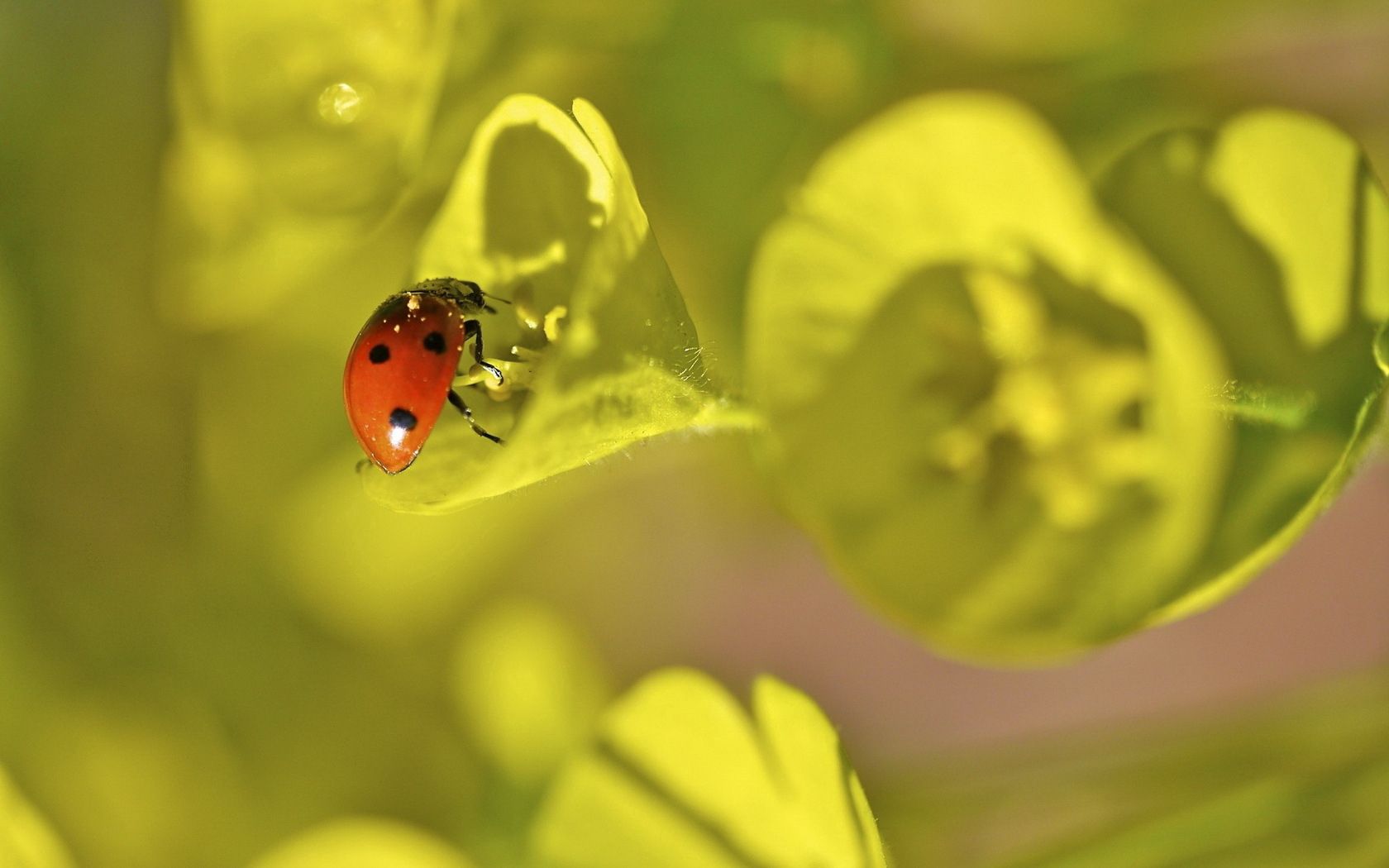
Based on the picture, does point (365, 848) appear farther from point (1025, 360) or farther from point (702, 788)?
point (1025, 360)

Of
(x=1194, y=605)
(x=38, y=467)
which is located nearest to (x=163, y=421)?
(x=38, y=467)

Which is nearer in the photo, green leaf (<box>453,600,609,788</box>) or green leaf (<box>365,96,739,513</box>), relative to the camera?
green leaf (<box>365,96,739,513</box>)

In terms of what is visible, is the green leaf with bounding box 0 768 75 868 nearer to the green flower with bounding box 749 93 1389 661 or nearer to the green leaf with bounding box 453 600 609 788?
the green leaf with bounding box 453 600 609 788

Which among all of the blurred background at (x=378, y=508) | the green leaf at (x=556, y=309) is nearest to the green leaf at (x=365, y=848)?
the blurred background at (x=378, y=508)

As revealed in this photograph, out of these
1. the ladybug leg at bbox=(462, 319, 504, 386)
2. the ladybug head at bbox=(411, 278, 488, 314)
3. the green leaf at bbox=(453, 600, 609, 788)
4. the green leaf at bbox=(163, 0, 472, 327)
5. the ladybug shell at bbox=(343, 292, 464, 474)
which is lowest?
the green leaf at bbox=(453, 600, 609, 788)

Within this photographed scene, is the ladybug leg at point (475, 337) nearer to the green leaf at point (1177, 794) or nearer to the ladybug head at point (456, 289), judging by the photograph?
the ladybug head at point (456, 289)

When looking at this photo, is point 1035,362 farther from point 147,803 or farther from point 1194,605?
point 147,803

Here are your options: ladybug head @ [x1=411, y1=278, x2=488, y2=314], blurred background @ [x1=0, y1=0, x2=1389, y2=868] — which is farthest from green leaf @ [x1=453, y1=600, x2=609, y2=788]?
ladybug head @ [x1=411, y1=278, x2=488, y2=314]
